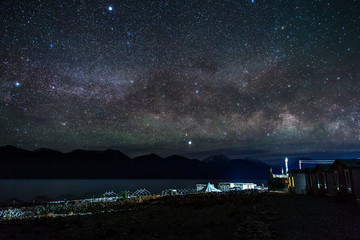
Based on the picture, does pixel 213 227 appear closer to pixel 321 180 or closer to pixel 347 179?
pixel 347 179

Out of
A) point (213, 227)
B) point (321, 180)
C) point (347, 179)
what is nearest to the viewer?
point (213, 227)

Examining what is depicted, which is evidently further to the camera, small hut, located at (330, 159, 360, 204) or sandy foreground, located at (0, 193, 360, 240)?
small hut, located at (330, 159, 360, 204)

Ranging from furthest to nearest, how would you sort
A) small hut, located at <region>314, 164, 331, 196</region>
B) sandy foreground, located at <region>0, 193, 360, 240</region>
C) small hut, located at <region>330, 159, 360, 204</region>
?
small hut, located at <region>314, 164, 331, 196</region>, small hut, located at <region>330, 159, 360, 204</region>, sandy foreground, located at <region>0, 193, 360, 240</region>

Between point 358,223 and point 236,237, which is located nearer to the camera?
point 236,237

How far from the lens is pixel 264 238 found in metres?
10.1

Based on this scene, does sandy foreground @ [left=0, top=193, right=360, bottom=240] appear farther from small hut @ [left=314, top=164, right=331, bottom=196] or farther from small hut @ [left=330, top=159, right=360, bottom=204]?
small hut @ [left=314, top=164, right=331, bottom=196]

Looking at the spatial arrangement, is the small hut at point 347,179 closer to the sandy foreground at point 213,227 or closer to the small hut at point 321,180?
the small hut at point 321,180

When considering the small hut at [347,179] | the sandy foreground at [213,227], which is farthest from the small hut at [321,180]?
the sandy foreground at [213,227]

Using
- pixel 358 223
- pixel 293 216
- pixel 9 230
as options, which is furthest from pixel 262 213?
pixel 9 230

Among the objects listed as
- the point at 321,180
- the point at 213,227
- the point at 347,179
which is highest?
the point at 347,179

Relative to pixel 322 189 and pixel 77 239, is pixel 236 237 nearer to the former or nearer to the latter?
pixel 77 239

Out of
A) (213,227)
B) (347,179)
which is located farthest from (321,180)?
(213,227)

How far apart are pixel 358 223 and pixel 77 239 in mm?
14606

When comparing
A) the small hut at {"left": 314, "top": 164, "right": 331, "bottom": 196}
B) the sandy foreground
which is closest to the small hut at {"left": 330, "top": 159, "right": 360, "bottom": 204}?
the small hut at {"left": 314, "top": 164, "right": 331, "bottom": 196}
